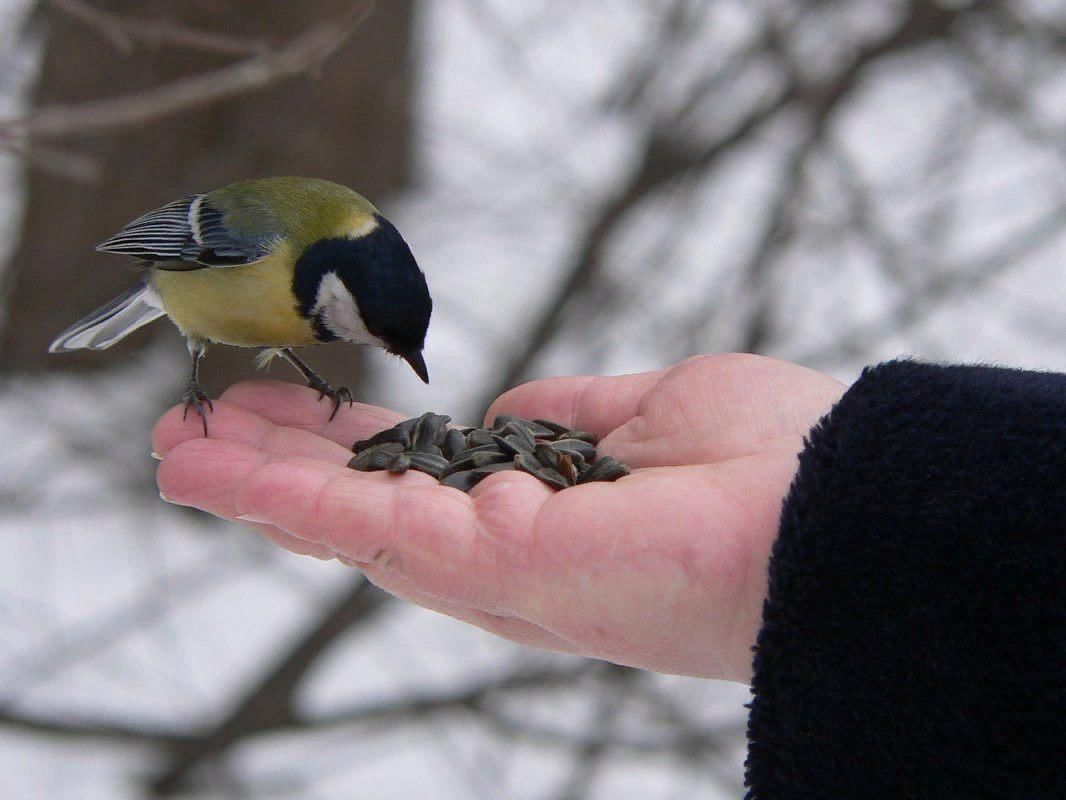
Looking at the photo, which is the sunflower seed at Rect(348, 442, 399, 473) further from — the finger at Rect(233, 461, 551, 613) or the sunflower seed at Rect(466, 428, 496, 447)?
the finger at Rect(233, 461, 551, 613)

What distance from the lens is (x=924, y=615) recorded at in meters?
1.23

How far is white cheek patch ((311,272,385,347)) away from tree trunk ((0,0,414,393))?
60.8 inches

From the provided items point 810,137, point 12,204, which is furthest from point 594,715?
point 12,204

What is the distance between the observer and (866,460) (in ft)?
4.51

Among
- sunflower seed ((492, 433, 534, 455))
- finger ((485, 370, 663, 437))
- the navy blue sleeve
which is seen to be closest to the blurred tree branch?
finger ((485, 370, 663, 437))

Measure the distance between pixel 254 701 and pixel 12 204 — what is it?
1841 mm

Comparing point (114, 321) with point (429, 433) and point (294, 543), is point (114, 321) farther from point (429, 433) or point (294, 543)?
point (294, 543)

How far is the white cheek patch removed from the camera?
2109 millimetres

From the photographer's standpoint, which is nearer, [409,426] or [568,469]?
[568,469]

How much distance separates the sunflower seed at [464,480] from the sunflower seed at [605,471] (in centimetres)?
18

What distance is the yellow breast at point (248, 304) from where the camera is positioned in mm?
2217

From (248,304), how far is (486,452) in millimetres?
581

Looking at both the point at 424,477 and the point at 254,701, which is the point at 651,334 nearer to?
the point at 254,701

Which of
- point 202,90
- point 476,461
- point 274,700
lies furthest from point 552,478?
point 274,700
